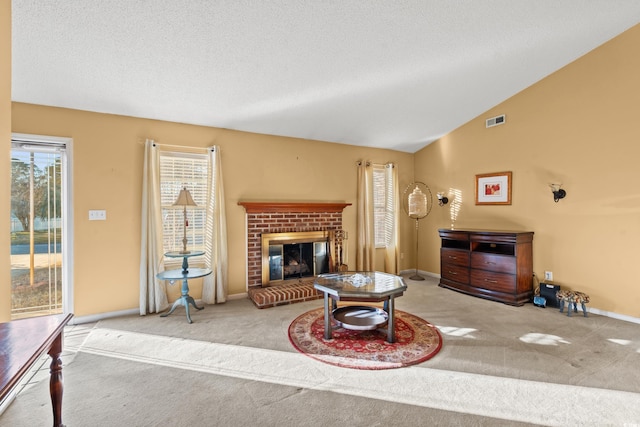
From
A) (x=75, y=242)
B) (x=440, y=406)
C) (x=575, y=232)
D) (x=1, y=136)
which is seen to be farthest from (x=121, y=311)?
(x=575, y=232)

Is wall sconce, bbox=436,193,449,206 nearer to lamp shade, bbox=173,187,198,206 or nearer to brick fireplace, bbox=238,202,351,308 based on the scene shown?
brick fireplace, bbox=238,202,351,308

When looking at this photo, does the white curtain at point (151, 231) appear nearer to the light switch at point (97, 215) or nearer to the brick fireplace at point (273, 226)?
the light switch at point (97, 215)

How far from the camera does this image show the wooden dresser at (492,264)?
13.4 feet

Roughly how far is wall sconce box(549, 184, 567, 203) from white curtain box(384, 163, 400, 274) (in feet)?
8.03

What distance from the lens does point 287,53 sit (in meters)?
2.93

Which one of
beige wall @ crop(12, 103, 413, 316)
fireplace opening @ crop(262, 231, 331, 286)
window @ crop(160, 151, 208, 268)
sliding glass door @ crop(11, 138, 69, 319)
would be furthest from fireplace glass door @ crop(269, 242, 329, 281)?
sliding glass door @ crop(11, 138, 69, 319)

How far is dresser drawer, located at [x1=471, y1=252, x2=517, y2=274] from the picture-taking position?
4098 millimetres

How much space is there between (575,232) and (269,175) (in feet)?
14.4

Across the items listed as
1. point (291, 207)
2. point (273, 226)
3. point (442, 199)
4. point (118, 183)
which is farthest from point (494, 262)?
point (118, 183)

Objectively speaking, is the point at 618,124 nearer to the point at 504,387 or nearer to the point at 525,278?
the point at 525,278

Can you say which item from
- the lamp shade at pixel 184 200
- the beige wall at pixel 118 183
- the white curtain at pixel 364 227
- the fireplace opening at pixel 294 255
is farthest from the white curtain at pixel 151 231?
the white curtain at pixel 364 227

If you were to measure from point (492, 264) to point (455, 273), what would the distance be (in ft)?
Result: 2.09

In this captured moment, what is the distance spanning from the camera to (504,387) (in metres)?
2.18

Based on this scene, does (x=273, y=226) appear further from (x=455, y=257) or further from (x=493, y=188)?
(x=493, y=188)
